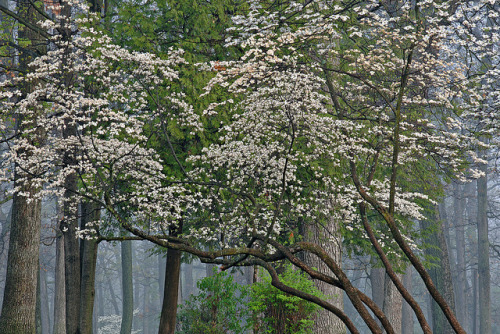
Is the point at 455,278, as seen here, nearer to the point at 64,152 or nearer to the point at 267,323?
the point at 267,323

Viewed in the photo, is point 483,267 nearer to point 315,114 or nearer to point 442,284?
point 442,284

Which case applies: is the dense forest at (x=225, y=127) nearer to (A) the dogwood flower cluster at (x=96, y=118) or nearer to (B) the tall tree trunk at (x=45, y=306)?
(A) the dogwood flower cluster at (x=96, y=118)

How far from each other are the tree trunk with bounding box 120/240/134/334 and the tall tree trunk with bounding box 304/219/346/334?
43.8 ft

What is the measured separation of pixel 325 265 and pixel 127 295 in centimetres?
1479

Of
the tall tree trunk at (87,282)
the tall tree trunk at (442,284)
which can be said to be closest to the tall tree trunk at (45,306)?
the tall tree trunk at (87,282)

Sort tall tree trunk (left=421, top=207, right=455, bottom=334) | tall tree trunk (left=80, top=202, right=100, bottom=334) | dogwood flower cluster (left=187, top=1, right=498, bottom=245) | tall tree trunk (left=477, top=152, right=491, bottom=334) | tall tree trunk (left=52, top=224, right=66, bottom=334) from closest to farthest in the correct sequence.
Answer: dogwood flower cluster (left=187, top=1, right=498, bottom=245)
tall tree trunk (left=80, top=202, right=100, bottom=334)
tall tree trunk (left=52, top=224, right=66, bottom=334)
tall tree trunk (left=421, top=207, right=455, bottom=334)
tall tree trunk (left=477, top=152, right=491, bottom=334)

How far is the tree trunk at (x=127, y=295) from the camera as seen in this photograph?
23.8 m

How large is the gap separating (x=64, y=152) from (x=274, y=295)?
524 centimetres

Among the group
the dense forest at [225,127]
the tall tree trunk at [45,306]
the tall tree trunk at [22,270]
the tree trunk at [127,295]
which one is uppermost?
the dense forest at [225,127]

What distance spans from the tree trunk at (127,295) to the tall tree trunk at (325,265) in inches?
526

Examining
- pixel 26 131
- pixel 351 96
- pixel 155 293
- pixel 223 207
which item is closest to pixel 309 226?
pixel 223 207

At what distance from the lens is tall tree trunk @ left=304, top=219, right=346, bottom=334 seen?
40.5 feet

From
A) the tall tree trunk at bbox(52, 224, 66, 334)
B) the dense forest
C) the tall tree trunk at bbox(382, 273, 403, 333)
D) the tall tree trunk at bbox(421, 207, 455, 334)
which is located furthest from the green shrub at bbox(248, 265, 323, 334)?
the tall tree trunk at bbox(421, 207, 455, 334)

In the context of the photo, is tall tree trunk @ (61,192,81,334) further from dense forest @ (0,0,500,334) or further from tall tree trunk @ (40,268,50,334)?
tall tree trunk @ (40,268,50,334)
